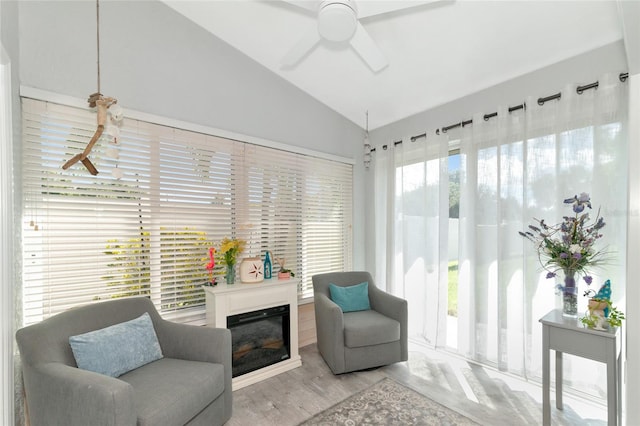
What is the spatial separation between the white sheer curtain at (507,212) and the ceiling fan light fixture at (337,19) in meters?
1.87

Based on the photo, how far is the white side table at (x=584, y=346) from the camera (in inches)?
66.3

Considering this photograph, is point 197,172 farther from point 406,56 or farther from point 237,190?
point 406,56

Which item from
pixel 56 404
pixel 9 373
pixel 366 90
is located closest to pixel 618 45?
pixel 366 90

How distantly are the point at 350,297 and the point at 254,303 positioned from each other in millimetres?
975

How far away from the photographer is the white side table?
168cm

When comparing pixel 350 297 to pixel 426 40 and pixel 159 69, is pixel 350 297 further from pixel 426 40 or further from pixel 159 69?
pixel 159 69

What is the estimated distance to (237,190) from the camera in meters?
2.94

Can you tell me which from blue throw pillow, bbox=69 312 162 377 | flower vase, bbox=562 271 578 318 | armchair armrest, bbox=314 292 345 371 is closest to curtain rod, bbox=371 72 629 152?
flower vase, bbox=562 271 578 318

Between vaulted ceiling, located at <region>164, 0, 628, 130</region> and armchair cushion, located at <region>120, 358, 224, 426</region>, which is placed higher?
vaulted ceiling, located at <region>164, 0, 628, 130</region>

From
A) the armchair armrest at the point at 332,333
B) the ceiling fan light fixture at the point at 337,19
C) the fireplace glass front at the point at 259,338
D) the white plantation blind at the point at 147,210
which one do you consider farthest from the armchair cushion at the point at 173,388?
the ceiling fan light fixture at the point at 337,19

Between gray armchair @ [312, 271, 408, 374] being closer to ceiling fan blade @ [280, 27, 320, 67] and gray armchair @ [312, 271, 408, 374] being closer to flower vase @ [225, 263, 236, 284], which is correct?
flower vase @ [225, 263, 236, 284]

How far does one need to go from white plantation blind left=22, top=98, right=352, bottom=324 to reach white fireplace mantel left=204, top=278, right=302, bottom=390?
0.30m

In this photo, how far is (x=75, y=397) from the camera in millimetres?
1403

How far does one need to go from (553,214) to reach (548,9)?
57.8 inches
